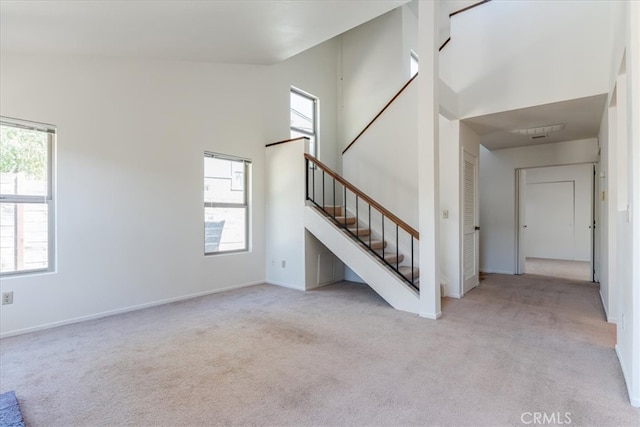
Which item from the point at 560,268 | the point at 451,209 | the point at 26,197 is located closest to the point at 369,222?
the point at 451,209

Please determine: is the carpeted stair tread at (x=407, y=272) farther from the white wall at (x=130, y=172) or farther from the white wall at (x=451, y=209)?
the white wall at (x=130, y=172)

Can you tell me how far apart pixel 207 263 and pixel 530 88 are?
4.60 meters

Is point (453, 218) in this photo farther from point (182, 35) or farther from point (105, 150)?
point (105, 150)

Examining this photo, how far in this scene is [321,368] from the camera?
2283 millimetres

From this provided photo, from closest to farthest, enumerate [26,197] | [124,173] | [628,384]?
[628,384], [26,197], [124,173]

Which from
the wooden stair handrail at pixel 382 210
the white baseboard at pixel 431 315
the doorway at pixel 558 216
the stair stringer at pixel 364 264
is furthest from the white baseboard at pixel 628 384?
the doorway at pixel 558 216

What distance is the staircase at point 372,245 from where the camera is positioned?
372 centimetres

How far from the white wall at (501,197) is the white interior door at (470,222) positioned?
1.50 m

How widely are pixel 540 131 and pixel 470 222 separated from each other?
1713mm

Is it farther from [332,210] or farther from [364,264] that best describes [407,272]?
[332,210]

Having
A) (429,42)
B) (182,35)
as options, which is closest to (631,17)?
(429,42)

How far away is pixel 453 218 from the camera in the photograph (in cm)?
434

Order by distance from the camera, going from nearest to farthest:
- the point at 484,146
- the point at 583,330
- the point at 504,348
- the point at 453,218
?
the point at 504,348 → the point at 583,330 → the point at 453,218 → the point at 484,146

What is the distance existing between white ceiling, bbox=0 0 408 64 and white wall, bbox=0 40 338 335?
29cm
